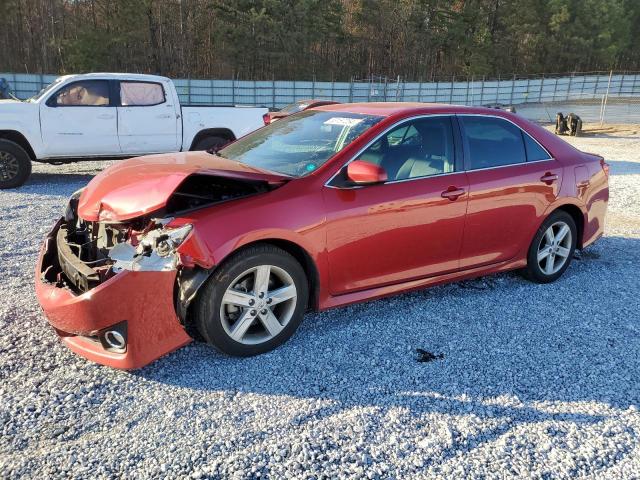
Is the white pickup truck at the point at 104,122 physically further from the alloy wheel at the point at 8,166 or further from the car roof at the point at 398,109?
the car roof at the point at 398,109

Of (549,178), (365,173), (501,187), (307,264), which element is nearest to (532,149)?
(549,178)

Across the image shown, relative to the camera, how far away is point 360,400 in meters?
3.12

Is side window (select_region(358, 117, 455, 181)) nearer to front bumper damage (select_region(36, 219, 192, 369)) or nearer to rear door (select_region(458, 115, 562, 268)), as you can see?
rear door (select_region(458, 115, 562, 268))

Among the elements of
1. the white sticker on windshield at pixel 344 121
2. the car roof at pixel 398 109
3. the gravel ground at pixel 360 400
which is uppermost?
the car roof at pixel 398 109

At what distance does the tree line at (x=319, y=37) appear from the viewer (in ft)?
130

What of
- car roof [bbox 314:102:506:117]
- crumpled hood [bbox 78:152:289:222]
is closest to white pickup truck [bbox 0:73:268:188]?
crumpled hood [bbox 78:152:289:222]

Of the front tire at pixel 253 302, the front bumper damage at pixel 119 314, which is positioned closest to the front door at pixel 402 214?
the front tire at pixel 253 302

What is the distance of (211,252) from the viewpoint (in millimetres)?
3217

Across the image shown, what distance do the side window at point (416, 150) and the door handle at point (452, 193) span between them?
16cm

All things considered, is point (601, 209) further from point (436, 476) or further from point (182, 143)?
point (182, 143)

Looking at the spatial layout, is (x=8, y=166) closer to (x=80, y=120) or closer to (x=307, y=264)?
(x=80, y=120)

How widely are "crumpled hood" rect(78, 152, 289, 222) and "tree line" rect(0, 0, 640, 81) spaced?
128 feet

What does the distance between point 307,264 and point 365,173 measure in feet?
2.36

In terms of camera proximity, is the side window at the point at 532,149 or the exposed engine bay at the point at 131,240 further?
the side window at the point at 532,149
